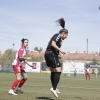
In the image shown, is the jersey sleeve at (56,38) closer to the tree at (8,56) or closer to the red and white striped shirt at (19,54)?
the red and white striped shirt at (19,54)

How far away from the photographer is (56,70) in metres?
8.80

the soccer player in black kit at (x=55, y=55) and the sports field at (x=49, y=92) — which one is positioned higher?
the soccer player in black kit at (x=55, y=55)

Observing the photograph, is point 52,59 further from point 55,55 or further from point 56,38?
point 56,38

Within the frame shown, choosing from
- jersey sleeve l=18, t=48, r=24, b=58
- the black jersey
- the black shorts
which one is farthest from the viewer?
jersey sleeve l=18, t=48, r=24, b=58

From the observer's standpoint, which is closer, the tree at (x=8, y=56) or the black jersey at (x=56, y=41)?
the black jersey at (x=56, y=41)

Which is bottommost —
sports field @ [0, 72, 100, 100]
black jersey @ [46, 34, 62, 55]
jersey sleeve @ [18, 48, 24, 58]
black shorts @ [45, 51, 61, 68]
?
sports field @ [0, 72, 100, 100]

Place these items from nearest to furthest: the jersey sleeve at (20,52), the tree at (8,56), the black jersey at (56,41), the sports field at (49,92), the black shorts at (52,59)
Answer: the black shorts at (52,59), the black jersey at (56,41), the sports field at (49,92), the jersey sleeve at (20,52), the tree at (8,56)

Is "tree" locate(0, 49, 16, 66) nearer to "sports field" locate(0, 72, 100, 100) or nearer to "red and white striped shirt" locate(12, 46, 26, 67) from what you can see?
"sports field" locate(0, 72, 100, 100)

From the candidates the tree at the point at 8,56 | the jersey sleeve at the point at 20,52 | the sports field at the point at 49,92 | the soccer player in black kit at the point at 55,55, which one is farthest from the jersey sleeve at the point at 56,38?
the tree at the point at 8,56

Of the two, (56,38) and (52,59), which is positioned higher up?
(56,38)

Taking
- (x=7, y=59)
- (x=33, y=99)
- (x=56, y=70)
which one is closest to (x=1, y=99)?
(x=33, y=99)

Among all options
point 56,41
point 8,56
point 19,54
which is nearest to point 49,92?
point 19,54

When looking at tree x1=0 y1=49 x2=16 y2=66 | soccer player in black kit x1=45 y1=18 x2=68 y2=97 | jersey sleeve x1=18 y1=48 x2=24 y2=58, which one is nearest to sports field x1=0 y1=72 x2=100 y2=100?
soccer player in black kit x1=45 y1=18 x2=68 y2=97

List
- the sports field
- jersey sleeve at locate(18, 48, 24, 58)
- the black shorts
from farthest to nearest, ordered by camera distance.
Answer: jersey sleeve at locate(18, 48, 24, 58) → the sports field → the black shorts
